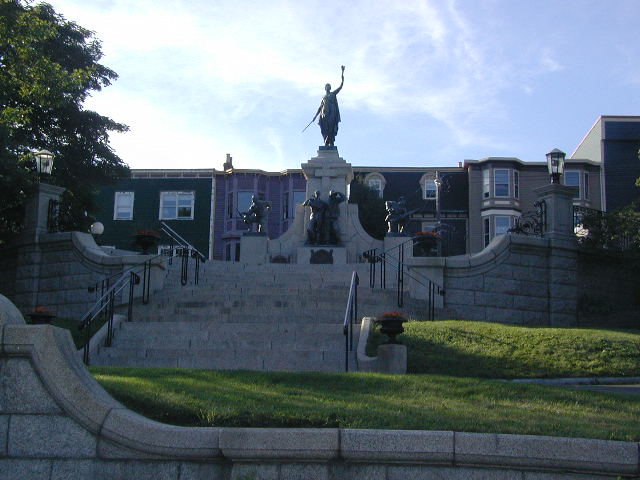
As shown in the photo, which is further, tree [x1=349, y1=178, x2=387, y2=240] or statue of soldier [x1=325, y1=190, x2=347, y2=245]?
tree [x1=349, y1=178, x2=387, y2=240]

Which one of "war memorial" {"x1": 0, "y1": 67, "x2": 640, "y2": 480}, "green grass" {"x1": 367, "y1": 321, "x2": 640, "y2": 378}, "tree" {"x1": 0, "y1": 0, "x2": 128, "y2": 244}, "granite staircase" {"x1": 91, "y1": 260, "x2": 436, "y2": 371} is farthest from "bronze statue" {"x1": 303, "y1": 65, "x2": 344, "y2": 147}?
"green grass" {"x1": 367, "y1": 321, "x2": 640, "y2": 378}

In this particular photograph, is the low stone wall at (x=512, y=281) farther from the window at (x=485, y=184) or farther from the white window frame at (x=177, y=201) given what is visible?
the white window frame at (x=177, y=201)

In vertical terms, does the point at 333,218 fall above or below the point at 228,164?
below

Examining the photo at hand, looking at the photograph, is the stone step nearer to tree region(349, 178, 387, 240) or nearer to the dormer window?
tree region(349, 178, 387, 240)

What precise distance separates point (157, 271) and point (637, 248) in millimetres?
11671

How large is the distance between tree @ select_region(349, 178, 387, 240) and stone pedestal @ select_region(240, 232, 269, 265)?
19.4m

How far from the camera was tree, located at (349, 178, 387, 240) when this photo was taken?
1860 inches

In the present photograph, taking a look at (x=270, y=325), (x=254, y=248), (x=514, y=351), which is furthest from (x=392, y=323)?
(x=254, y=248)

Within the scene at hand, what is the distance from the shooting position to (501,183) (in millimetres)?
51250

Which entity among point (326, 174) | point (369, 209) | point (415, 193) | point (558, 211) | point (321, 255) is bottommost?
point (321, 255)

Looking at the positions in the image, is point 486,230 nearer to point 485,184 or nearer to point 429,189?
point 485,184

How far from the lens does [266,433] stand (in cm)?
692

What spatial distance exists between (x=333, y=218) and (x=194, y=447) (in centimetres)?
2094

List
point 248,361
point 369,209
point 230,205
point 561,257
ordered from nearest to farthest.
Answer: point 248,361 < point 561,257 < point 369,209 < point 230,205
